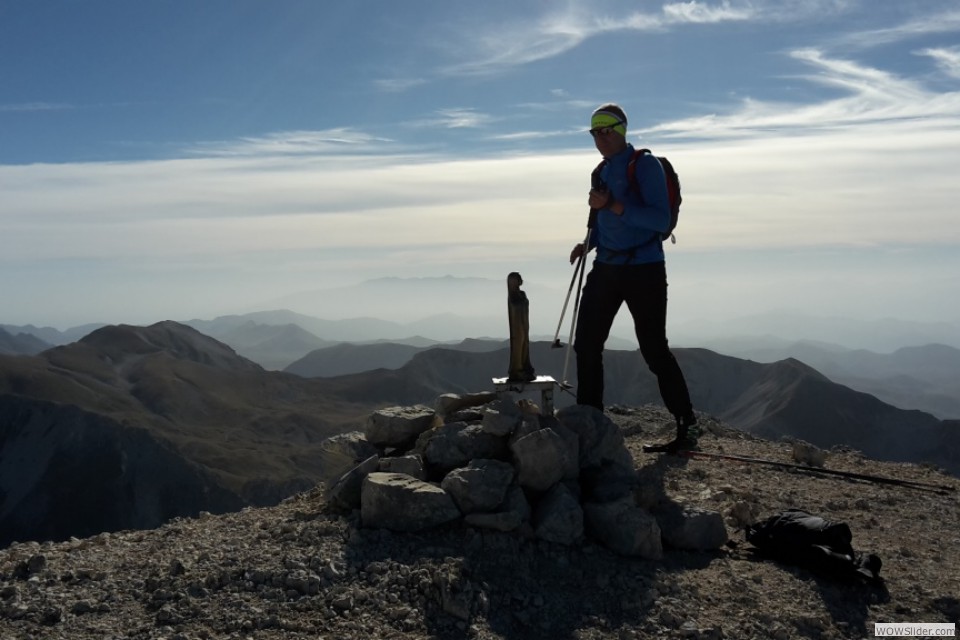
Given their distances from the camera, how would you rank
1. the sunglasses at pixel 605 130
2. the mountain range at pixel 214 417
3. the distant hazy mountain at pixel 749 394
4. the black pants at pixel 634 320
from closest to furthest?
the sunglasses at pixel 605 130
the black pants at pixel 634 320
the mountain range at pixel 214 417
the distant hazy mountain at pixel 749 394

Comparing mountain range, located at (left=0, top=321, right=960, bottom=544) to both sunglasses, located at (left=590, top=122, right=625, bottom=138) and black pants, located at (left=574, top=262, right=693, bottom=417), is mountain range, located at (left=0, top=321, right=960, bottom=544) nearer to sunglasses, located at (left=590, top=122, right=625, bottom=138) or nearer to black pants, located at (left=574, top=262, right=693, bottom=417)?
black pants, located at (left=574, top=262, right=693, bottom=417)

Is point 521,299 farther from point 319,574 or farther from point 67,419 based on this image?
point 67,419

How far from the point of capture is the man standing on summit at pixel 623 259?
23.2 ft

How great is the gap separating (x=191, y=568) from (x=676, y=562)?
3.64m

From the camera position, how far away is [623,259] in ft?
24.6

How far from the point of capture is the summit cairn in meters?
6.00

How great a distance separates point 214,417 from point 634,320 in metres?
68.1

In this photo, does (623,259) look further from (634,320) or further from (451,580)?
(451,580)

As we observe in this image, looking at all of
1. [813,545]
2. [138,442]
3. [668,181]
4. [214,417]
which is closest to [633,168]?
[668,181]

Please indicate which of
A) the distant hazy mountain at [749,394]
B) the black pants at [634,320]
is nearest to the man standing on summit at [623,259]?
the black pants at [634,320]

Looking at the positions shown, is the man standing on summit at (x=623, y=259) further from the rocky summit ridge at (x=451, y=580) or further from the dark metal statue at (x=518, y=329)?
the rocky summit ridge at (x=451, y=580)

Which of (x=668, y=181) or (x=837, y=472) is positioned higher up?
(x=668, y=181)

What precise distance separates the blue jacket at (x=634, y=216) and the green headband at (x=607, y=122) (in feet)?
0.73

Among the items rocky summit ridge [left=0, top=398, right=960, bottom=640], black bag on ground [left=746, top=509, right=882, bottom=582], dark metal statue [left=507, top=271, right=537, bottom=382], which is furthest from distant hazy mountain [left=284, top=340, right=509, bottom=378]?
black bag on ground [left=746, top=509, right=882, bottom=582]
